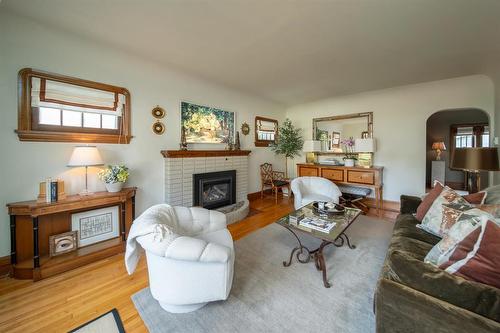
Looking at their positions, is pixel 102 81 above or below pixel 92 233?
above

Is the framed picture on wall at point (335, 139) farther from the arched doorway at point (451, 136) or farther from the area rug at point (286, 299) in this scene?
the arched doorway at point (451, 136)

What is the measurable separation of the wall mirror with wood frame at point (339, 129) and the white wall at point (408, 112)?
0.45 feet

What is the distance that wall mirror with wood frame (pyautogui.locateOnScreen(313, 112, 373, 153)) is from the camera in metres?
4.58

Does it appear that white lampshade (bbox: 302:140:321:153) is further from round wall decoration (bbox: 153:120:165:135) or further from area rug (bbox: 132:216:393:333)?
round wall decoration (bbox: 153:120:165:135)

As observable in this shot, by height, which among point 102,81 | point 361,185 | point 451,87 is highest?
point 451,87

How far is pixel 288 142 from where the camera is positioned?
17.3 feet

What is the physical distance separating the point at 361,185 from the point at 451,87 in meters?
2.43

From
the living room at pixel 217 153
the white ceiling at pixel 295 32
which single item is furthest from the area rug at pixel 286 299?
the white ceiling at pixel 295 32

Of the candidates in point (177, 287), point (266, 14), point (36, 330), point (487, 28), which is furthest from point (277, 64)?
point (36, 330)

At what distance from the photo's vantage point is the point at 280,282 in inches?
76.9

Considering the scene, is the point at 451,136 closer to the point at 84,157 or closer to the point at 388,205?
the point at 388,205

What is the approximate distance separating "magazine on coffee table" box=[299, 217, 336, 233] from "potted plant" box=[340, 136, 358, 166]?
2677 millimetres

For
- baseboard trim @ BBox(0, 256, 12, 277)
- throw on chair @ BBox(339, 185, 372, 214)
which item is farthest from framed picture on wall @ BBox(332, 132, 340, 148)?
baseboard trim @ BBox(0, 256, 12, 277)

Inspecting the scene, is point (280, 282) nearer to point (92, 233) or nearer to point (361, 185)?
point (92, 233)
